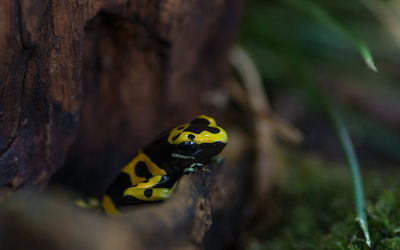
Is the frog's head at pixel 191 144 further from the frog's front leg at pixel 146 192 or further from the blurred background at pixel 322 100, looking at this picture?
the blurred background at pixel 322 100

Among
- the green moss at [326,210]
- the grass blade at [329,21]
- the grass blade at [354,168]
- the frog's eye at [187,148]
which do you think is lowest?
the green moss at [326,210]

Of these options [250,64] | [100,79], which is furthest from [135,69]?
[250,64]

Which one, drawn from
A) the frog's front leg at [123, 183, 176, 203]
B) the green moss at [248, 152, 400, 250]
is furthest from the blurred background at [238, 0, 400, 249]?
the frog's front leg at [123, 183, 176, 203]

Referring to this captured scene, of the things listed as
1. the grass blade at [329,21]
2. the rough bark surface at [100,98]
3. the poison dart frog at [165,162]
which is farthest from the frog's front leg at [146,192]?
the grass blade at [329,21]

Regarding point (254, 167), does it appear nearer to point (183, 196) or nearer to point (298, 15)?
point (183, 196)

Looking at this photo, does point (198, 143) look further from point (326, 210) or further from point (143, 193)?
point (326, 210)

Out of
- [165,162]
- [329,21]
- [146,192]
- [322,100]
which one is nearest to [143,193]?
[146,192]

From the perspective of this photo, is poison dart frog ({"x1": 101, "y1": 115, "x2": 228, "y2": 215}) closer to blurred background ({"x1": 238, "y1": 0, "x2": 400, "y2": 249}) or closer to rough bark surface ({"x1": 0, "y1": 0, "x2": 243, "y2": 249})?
rough bark surface ({"x1": 0, "y1": 0, "x2": 243, "y2": 249})
